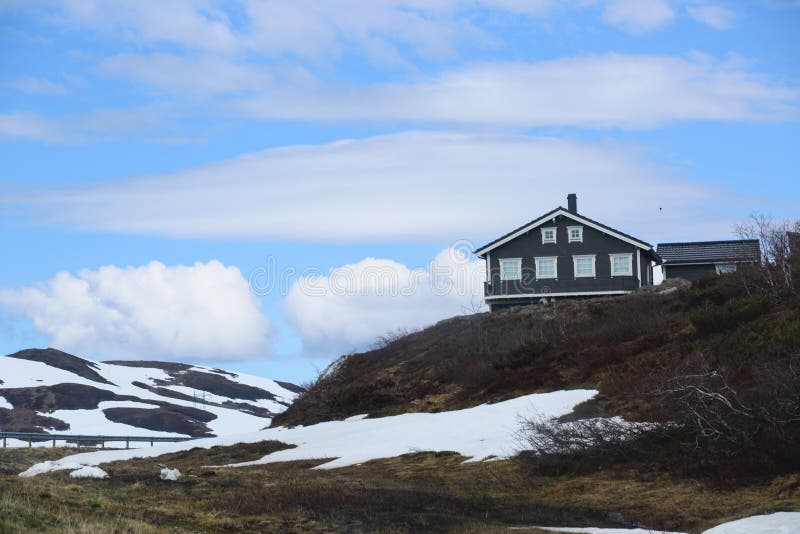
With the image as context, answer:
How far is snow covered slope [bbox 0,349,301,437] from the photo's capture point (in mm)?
83688

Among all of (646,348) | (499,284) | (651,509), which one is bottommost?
(651,509)

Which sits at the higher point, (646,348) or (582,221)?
A: (582,221)

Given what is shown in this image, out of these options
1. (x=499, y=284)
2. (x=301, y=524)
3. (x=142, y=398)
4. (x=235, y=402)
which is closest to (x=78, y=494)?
(x=301, y=524)

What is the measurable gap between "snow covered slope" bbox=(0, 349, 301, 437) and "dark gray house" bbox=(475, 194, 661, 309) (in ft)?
73.3

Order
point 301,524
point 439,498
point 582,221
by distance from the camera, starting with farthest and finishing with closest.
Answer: point 582,221 < point 439,498 < point 301,524

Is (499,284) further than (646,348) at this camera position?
Yes


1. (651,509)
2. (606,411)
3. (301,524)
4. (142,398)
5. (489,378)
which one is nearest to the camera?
(301,524)

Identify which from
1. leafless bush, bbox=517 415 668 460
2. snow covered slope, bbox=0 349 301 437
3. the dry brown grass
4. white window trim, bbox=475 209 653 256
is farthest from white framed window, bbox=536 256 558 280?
the dry brown grass

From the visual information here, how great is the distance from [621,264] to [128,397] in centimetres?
5987

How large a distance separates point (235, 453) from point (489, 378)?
37.6 ft

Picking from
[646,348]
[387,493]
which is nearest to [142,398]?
[646,348]

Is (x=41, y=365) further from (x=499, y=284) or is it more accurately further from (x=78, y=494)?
(x=78, y=494)

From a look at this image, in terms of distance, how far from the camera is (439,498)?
Answer: 1912 cm

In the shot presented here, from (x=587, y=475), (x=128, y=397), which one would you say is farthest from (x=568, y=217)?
(x=128, y=397)
